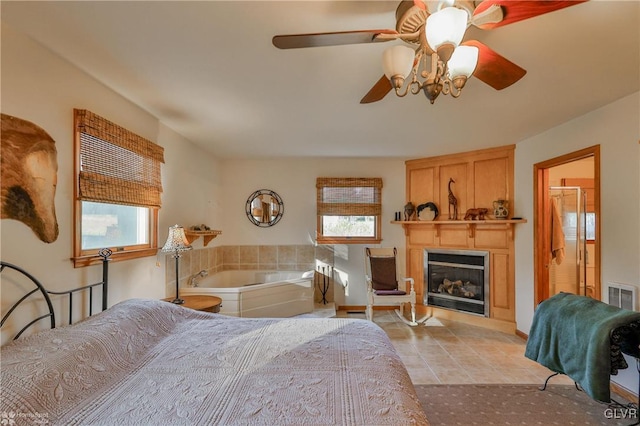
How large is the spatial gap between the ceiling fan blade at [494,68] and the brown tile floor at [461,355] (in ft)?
7.87

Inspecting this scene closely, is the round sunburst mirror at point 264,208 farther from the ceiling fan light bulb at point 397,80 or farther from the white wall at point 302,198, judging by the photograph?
the ceiling fan light bulb at point 397,80

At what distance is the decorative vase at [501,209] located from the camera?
3.86 meters

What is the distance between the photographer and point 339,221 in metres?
4.94

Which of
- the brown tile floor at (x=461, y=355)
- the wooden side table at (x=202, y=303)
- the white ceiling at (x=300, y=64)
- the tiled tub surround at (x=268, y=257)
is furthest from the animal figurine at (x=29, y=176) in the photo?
the tiled tub surround at (x=268, y=257)

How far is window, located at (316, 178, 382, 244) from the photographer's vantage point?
15.8ft

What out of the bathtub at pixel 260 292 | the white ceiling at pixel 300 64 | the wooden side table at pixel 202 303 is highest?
the white ceiling at pixel 300 64

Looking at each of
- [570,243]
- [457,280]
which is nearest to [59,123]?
[457,280]

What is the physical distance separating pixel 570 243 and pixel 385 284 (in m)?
2.32

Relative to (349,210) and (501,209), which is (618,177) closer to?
(501,209)

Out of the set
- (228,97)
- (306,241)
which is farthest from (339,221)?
(228,97)

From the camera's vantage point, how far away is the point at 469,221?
4.06 metres

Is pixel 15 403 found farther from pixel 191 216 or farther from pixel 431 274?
pixel 431 274

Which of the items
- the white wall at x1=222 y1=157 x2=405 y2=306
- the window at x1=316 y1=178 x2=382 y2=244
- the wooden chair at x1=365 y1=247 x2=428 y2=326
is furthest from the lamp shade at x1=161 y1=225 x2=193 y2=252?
the wooden chair at x1=365 y1=247 x2=428 y2=326

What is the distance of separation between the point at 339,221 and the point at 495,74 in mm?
3579
